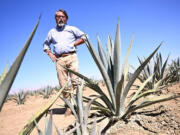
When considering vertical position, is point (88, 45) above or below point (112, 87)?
above

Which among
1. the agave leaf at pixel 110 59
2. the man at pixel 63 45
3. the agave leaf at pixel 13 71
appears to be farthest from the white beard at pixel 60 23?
the agave leaf at pixel 13 71

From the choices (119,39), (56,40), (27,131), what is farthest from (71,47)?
(27,131)

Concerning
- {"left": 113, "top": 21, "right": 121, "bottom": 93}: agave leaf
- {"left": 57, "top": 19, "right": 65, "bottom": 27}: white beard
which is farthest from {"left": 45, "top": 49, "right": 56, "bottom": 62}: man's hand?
{"left": 113, "top": 21, "right": 121, "bottom": 93}: agave leaf

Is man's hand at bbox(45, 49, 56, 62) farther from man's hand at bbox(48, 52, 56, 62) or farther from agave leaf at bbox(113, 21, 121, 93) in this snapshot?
agave leaf at bbox(113, 21, 121, 93)

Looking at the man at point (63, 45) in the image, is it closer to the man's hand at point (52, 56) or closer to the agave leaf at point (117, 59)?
the man's hand at point (52, 56)

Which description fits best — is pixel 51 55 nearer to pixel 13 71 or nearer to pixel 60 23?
pixel 60 23

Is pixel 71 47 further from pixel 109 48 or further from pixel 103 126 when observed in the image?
pixel 103 126

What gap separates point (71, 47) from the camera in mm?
2336

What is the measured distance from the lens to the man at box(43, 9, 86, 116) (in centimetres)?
229

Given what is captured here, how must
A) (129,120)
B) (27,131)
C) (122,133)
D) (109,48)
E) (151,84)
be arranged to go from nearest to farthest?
(27,131), (122,133), (129,120), (109,48), (151,84)

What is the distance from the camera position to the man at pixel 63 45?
229 centimetres

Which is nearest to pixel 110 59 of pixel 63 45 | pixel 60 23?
pixel 63 45

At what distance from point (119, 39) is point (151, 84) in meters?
1.32

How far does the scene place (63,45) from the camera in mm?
2297
